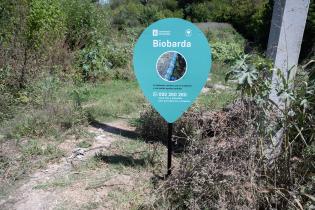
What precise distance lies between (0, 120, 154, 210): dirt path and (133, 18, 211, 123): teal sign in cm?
78

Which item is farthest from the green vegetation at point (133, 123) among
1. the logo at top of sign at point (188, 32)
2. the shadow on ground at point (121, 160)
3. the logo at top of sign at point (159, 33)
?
the logo at top of sign at point (159, 33)

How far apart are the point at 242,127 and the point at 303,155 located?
54cm

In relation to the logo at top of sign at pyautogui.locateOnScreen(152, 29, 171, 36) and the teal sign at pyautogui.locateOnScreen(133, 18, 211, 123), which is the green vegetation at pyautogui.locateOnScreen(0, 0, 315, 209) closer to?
the teal sign at pyautogui.locateOnScreen(133, 18, 211, 123)

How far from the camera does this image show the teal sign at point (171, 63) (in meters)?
3.39

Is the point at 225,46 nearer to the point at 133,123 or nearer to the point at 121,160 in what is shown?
the point at 133,123

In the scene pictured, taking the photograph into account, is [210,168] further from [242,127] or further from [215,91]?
[215,91]

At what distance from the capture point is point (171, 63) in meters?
3.44

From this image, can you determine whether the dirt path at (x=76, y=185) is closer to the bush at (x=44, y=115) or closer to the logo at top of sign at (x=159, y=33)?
the bush at (x=44, y=115)

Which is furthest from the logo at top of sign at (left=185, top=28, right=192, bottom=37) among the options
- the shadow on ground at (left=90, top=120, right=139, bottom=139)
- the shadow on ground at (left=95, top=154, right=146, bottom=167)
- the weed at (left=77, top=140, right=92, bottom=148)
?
the weed at (left=77, top=140, right=92, bottom=148)

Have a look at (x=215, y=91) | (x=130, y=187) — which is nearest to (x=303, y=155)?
(x=130, y=187)

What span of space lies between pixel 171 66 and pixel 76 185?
4.68 ft

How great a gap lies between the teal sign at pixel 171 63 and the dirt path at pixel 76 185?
2.57 feet

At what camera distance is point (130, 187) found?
347 cm

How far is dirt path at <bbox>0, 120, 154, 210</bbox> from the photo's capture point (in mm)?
3234
